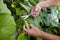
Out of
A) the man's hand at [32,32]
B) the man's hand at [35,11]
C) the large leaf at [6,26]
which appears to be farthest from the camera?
the man's hand at [35,11]

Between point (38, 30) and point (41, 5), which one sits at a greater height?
point (41, 5)

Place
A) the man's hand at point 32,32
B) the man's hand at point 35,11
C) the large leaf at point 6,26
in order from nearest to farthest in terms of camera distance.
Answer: the large leaf at point 6,26 < the man's hand at point 32,32 < the man's hand at point 35,11

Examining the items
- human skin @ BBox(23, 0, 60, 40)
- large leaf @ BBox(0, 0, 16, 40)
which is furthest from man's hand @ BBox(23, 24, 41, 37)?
large leaf @ BBox(0, 0, 16, 40)

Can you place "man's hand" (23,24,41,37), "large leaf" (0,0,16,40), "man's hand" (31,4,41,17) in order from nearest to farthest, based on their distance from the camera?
"large leaf" (0,0,16,40), "man's hand" (23,24,41,37), "man's hand" (31,4,41,17)

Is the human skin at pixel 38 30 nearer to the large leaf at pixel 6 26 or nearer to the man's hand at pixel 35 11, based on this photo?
the man's hand at pixel 35 11

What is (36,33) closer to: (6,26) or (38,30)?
(38,30)

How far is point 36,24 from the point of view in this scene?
0.81 meters

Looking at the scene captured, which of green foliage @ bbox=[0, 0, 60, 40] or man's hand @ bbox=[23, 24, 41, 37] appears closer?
green foliage @ bbox=[0, 0, 60, 40]

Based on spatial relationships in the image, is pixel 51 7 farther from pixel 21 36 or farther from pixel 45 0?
pixel 21 36

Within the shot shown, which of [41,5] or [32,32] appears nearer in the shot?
[32,32]

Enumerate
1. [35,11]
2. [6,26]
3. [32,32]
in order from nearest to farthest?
[6,26] → [32,32] → [35,11]

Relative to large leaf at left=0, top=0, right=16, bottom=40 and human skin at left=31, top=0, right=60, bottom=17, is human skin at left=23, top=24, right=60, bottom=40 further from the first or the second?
large leaf at left=0, top=0, right=16, bottom=40

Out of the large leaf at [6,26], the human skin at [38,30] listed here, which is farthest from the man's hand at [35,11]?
the large leaf at [6,26]

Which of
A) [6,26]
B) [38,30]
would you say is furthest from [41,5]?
[6,26]
